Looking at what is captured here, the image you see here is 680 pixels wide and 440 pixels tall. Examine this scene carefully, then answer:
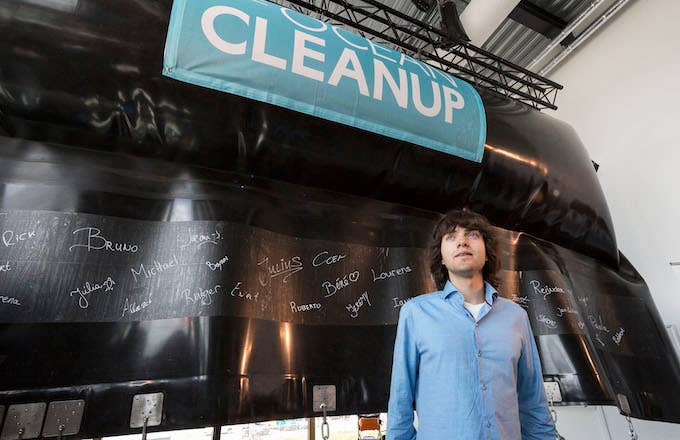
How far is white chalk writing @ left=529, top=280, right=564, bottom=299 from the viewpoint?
4.78 ft

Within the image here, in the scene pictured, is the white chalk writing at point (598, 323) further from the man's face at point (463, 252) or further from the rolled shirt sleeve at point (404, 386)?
the rolled shirt sleeve at point (404, 386)

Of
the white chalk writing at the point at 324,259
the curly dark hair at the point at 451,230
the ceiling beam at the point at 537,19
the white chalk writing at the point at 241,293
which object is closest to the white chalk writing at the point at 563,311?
the curly dark hair at the point at 451,230

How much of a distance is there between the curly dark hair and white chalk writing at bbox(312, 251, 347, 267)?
0.35m

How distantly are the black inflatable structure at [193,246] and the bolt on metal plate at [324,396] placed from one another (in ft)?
0.12

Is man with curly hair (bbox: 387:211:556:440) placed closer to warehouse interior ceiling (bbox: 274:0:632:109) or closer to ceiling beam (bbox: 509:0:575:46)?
warehouse interior ceiling (bbox: 274:0:632:109)

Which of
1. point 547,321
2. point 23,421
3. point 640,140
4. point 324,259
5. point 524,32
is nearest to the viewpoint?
point 23,421

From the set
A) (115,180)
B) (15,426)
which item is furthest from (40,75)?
(15,426)

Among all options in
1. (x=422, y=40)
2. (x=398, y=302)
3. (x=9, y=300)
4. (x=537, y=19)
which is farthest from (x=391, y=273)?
(x=537, y=19)

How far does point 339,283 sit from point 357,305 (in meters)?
0.10

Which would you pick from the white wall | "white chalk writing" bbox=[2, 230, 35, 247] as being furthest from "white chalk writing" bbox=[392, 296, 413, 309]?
the white wall

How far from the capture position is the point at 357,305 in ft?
3.71

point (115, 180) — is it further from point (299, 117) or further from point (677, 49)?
point (677, 49)

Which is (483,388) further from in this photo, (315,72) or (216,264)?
(315,72)

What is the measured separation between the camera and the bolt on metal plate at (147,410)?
777 millimetres
